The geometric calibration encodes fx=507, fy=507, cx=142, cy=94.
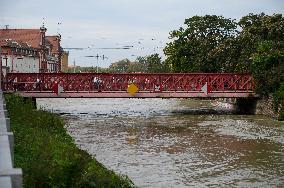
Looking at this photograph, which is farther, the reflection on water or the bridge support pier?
the bridge support pier

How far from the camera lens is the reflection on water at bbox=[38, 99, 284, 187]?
13.7 metres

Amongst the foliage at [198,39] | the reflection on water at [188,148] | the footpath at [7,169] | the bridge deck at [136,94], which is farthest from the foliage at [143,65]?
the footpath at [7,169]

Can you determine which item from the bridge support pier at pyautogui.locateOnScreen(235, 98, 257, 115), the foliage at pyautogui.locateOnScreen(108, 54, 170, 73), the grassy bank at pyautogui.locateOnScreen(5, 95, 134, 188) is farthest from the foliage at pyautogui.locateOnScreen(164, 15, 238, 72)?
the grassy bank at pyautogui.locateOnScreen(5, 95, 134, 188)

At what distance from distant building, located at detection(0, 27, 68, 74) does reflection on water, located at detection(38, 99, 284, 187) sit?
129ft

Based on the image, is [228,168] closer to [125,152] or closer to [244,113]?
[125,152]

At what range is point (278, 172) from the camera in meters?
14.4

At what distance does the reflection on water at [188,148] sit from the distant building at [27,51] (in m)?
39.3

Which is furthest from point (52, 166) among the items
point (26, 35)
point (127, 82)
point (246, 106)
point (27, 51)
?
point (26, 35)

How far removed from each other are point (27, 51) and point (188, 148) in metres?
60.8

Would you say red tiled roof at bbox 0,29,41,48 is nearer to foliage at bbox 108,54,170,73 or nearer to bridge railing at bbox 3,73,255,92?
foliage at bbox 108,54,170,73

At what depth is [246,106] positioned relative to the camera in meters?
38.0

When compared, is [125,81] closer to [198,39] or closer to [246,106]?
[246,106]

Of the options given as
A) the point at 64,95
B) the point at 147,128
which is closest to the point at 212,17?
the point at 64,95

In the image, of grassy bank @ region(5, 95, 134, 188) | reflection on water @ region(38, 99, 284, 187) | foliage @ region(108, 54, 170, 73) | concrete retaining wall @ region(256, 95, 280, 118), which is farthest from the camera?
foliage @ region(108, 54, 170, 73)
